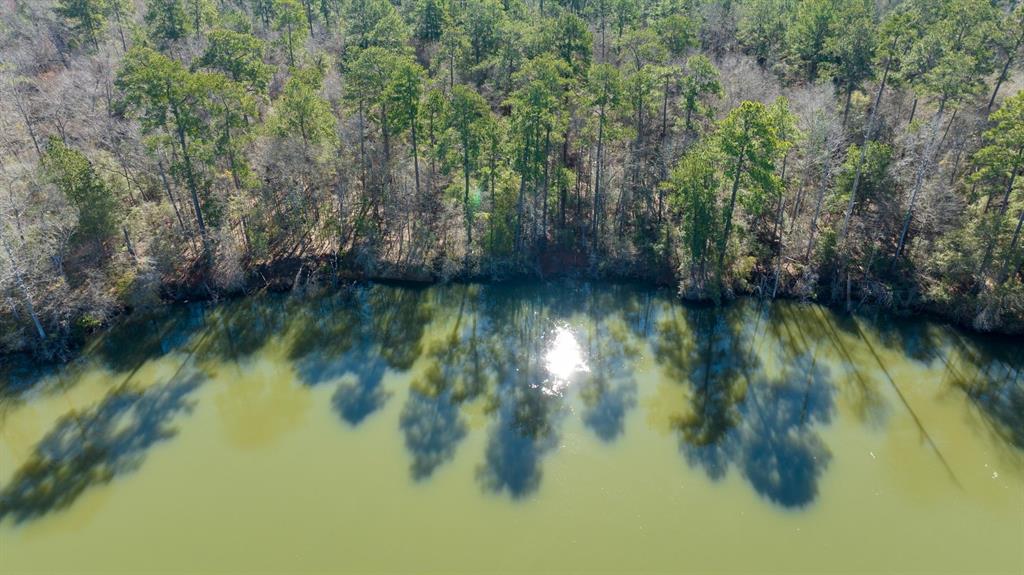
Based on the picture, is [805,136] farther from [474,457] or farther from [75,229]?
[75,229]

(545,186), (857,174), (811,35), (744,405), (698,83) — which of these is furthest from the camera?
(811,35)

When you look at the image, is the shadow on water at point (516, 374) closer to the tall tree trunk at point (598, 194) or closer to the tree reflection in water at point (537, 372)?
the tree reflection in water at point (537, 372)

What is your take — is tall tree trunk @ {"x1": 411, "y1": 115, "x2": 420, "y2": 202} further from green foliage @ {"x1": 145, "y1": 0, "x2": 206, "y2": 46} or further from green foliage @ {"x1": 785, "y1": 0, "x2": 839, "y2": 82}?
green foliage @ {"x1": 785, "y1": 0, "x2": 839, "y2": 82}

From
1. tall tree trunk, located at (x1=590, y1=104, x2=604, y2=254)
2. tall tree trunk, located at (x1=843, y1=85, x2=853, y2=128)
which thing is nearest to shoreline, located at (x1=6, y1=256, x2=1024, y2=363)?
tall tree trunk, located at (x1=590, y1=104, x2=604, y2=254)

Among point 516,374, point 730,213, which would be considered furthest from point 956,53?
point 516,374

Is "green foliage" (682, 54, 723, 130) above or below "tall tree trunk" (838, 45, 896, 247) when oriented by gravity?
above

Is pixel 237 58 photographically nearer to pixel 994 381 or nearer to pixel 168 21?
pixel 168 21

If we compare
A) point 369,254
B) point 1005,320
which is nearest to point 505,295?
point 369,254
